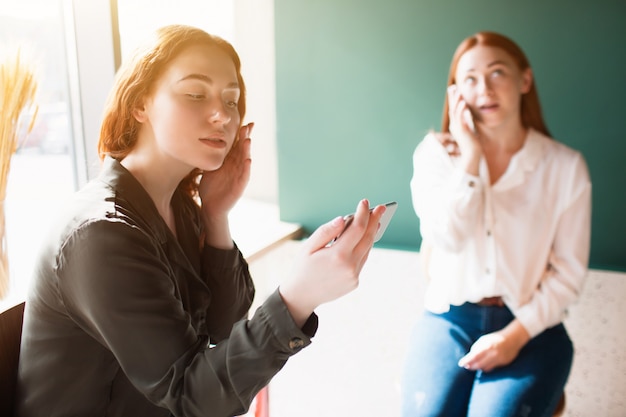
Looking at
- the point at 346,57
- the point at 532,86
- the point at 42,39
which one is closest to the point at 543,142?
the point at 532,86

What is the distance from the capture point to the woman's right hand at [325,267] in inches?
24.5

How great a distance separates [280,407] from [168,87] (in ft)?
4.58

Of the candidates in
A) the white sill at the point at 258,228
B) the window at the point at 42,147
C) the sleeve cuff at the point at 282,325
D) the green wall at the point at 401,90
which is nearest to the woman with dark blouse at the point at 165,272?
the sleeve cuff at the point at 282,325

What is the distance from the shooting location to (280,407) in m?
1.90

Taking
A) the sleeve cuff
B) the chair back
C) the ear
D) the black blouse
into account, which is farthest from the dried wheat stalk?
the ear

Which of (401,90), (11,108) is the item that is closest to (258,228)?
(401,90)

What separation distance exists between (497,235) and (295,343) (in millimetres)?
875

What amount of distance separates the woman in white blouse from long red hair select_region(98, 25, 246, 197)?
73 centimetres

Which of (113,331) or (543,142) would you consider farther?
(543,142)

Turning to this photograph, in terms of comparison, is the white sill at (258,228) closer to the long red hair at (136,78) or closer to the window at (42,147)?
the window at (42,147)

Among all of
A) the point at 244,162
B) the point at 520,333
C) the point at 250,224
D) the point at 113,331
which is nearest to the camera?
the point at 113,331

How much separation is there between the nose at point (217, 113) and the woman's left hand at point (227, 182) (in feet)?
0.53

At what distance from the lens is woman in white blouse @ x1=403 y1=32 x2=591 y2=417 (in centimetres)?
128

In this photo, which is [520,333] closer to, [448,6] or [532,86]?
[532,86]
